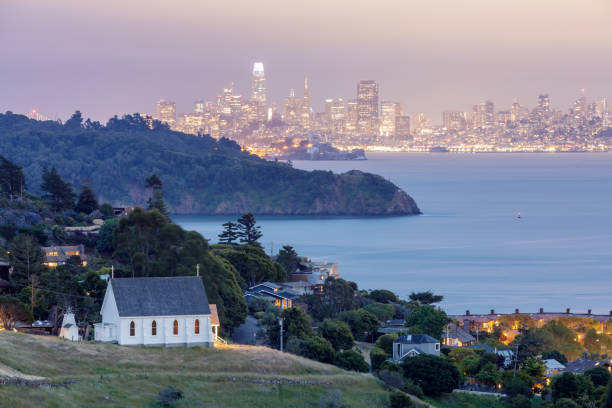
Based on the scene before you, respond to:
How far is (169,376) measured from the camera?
26.1 meters

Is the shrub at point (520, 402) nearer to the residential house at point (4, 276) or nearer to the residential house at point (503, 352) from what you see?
the residential house at point (503, 352)

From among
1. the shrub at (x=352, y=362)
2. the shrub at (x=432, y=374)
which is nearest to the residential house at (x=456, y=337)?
the shrub at (x=352, y=362)

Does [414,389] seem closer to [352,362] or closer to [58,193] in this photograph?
[352,362]

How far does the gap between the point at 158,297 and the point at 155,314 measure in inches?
32.2

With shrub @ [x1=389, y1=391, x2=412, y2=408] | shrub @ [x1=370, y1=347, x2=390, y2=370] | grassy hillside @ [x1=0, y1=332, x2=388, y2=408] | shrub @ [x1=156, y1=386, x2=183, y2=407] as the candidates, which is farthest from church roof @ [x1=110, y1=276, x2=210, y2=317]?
shrub @ [x1=370, y1=347, x2=390, y2=370]

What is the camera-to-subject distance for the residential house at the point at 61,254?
58.1 metres

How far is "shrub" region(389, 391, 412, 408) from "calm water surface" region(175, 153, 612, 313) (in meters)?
41.9

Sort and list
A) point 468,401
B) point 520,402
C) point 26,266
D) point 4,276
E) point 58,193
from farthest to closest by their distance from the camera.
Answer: point 58,193, point 4,276, point 26,266, point 468,401, point 520,402

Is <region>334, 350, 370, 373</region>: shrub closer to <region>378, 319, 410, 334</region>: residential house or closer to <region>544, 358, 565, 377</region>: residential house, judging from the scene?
<region>544, 358, 565, 377</region>: residential house

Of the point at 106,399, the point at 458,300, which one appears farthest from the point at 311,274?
the point at 106,399

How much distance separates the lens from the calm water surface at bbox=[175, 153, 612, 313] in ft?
261

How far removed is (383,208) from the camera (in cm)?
17112

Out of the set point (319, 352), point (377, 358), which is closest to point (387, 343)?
point (377, 358)

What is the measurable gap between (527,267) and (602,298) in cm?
1887
